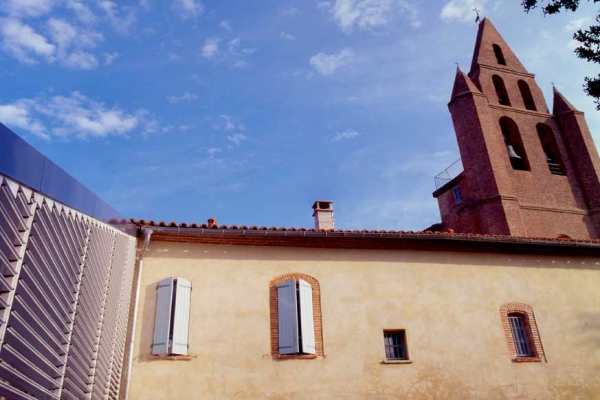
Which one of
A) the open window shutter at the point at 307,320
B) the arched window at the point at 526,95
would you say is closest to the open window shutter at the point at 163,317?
the open window shutter at the point at 307,320

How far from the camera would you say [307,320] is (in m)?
10.1

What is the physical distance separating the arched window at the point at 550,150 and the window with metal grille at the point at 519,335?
12545 millimetres

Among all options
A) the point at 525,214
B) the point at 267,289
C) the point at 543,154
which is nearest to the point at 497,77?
the point at 543,154

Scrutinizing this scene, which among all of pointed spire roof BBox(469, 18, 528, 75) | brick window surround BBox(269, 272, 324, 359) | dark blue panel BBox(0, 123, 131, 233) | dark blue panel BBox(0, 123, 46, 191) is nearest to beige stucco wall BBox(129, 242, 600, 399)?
brick window surround BBox(269, 272, 324, 359)

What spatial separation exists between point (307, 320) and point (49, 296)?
737 cm

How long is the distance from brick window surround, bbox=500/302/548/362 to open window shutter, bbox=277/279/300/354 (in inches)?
209

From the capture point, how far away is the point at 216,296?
10.2 meters

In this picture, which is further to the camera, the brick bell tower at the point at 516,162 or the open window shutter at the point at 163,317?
the brick bell tower at the point at 516,162

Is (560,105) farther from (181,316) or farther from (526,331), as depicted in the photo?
(181,316)

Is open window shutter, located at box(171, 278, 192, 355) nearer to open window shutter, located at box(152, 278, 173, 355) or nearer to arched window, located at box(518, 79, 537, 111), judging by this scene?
open window shutter, located at box(152, 278, 173, 355)

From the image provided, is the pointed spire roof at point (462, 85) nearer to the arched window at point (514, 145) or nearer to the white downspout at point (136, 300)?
the arched window at point (514, 145)

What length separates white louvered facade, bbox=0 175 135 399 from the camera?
2.64 m

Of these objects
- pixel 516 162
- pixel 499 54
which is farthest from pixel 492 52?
pixel 516 162

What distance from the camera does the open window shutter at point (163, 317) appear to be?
934 cm
